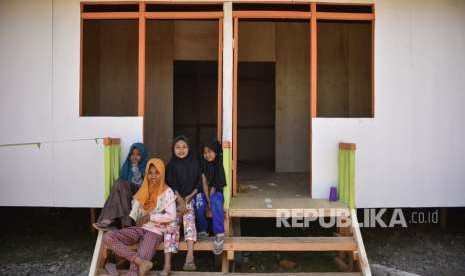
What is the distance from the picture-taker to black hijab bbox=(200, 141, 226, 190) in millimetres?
4082

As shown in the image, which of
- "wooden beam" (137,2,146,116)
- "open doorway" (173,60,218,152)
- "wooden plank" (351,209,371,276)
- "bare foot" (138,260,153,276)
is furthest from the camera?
"open doorway" (173,60,218,152)

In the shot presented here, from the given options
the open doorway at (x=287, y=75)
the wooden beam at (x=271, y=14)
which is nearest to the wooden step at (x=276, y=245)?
the wooden beam at (x=271, y=14)

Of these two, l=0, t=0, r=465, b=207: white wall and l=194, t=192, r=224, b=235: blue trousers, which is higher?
l=0, t=0, r=465, b=207: white wall

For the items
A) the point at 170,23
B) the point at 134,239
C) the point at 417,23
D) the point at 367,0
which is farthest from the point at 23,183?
the point at 417,23

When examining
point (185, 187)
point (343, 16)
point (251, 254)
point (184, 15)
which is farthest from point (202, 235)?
point (343, 16)

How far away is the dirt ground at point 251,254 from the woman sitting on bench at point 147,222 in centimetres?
85

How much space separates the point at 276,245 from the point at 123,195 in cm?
160

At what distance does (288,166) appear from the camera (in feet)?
23.7

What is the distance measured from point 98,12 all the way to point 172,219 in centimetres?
272

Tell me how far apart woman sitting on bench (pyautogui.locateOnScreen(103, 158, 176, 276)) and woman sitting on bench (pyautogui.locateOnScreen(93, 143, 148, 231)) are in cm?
11

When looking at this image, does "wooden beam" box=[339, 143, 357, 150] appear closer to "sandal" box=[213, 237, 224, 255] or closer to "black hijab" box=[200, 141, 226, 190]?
"black hijab" box=[200, 141, 226, 190]

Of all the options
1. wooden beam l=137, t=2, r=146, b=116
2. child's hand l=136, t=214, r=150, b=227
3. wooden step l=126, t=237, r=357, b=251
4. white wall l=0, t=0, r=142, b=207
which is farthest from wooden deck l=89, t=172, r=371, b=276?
wooden beam l=137, t=2, r=146, b=116

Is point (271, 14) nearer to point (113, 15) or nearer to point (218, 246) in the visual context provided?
point (113, 15)

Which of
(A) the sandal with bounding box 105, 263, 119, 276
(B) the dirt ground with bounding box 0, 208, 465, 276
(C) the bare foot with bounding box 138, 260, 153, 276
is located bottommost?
(B) the dirt ground with bounding box 0, 208, 465, 276
